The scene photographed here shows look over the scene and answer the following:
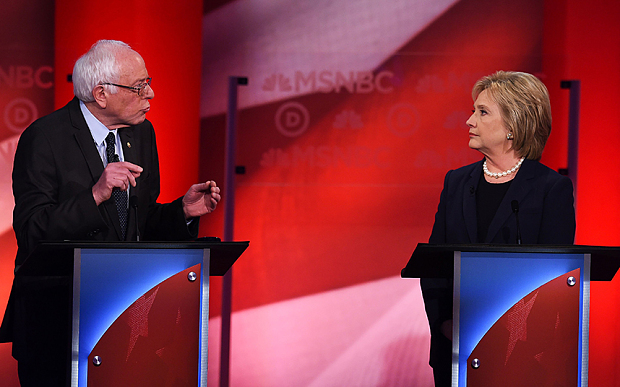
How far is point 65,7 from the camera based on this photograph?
3812 mm

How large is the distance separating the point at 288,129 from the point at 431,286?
1606mm

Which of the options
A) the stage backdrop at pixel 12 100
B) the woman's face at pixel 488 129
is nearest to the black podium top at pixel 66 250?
the woman's face at pixel 488 129

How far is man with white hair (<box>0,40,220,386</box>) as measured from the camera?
207 cm

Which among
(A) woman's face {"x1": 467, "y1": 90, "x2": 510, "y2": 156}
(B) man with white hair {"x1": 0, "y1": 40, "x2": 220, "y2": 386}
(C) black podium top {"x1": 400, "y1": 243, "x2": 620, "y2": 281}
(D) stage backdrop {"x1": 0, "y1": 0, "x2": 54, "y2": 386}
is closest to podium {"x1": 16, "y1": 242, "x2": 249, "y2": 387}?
(B) man with white hair {"x1": 0, "y1": 40, "x2": 220, "y2": 386}

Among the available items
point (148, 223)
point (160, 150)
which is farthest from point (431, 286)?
point (160, 150)

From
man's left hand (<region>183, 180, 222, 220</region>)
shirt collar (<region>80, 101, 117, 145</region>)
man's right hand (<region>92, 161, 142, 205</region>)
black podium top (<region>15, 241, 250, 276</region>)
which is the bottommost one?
black podium top (<region>15, 241, 250, 276</region>)

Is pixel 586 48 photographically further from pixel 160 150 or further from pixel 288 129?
pixel 160 150

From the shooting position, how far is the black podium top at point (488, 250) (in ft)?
5.98

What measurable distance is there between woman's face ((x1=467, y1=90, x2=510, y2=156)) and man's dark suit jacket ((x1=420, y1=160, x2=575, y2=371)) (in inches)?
5.1

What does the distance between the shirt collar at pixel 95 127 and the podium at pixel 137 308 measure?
655mm

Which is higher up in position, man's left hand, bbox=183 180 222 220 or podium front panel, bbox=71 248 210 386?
man's left hand, bbox=183 180 222 220

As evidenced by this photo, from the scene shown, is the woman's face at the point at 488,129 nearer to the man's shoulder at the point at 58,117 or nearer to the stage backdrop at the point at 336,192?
the stage backdrop at the point at 336,192

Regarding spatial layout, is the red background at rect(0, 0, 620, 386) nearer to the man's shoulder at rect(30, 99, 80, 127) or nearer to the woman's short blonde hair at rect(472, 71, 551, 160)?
the woman's short blonde hair at rect(472, 71, 551, 160)

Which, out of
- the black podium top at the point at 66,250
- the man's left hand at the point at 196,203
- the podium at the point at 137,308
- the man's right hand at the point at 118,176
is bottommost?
the podium at the point at 137,308
